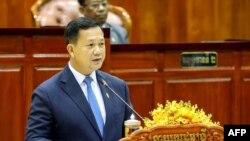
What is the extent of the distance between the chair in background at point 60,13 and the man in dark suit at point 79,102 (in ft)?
7.54

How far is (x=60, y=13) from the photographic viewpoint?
5312 millimetres

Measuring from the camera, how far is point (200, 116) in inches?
100

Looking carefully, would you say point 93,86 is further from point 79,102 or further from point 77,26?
point 77,26

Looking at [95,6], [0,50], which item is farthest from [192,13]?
[0,50]

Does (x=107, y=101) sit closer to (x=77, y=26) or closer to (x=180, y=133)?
(x=77, y=26)

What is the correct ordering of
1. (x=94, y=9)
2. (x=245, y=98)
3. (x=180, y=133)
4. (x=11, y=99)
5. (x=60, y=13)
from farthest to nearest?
(x=60, y=13)
(x=94, y=9)
(x=245, y=98)
(x=11, y=99)
(x=180, y=133)

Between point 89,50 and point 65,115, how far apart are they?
0.30 meters

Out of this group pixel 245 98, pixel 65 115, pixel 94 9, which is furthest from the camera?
Result: pixel 94 9

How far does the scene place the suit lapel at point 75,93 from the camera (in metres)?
2.72

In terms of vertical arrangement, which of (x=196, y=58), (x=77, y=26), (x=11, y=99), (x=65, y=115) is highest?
(x=77, y=26)

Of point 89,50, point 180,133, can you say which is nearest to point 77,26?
point 89,50

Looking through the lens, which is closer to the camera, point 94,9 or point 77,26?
point 77,26

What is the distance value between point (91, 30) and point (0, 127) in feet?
5.14

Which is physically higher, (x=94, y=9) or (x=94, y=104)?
(x=94, y=9)
